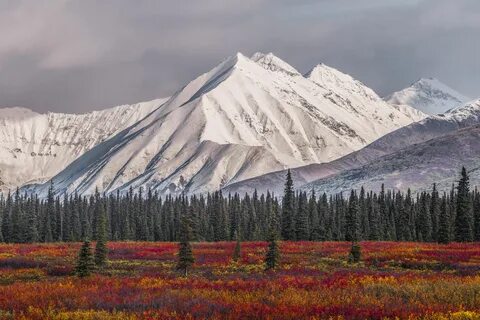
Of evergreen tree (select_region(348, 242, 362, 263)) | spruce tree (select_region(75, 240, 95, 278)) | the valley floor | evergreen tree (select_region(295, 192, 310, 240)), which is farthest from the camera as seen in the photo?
evergreen tree (select_region(295, 192, 310, 240))

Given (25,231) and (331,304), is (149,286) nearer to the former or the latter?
(331,304)

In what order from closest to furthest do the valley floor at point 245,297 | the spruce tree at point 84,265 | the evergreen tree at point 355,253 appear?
the valley floor at point 245,297, the spruce tree at point 84,265, the evergreen tree at point 355,253

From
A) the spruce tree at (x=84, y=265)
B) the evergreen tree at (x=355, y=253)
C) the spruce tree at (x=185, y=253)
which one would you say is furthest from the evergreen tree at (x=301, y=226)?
the spruce tree at (x=84, y=265)

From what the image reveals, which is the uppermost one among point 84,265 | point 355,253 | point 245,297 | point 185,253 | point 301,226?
point 301,226

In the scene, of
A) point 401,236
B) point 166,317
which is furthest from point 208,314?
point 401,236

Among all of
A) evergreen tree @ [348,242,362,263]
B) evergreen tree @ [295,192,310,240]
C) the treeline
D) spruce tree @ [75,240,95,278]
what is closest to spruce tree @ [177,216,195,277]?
spruce tree @ [75,240,95,278]

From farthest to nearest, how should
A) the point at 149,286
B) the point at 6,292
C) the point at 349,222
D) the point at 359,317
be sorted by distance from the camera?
the point at 349,222, the point at 149,286, the point at 6,292, the point at 359,317

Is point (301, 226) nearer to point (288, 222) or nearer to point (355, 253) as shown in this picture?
point (288, 222)

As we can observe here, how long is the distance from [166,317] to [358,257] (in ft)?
84.8

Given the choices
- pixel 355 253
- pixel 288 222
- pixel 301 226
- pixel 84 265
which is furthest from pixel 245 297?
pixel 288 222

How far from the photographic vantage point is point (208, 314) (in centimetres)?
1725

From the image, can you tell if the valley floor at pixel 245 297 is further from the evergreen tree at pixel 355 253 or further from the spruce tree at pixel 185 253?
the evergreen tree at pixel 355 253

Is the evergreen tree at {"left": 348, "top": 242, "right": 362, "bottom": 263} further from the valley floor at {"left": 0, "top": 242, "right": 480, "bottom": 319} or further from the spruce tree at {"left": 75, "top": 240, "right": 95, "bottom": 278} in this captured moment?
the spruce tree at {"left": 75, "top": 240, "right": 95, "bottom": 278}

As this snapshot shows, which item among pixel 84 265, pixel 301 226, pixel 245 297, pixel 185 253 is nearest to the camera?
pixel 245 297
